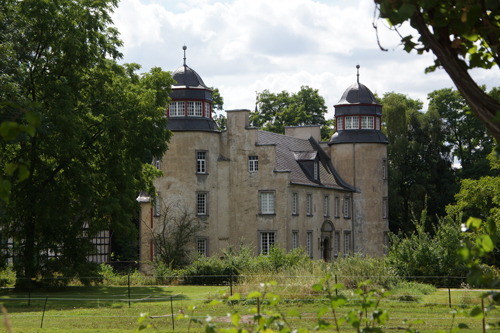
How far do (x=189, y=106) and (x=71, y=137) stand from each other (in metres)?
13.9

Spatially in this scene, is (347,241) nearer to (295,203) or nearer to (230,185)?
(295,203)

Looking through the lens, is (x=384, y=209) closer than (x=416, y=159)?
Yes

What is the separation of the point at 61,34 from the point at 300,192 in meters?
19.7

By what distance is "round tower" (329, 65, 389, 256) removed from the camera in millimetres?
50656

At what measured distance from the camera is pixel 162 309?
21156 millimetres

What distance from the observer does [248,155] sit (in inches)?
1665

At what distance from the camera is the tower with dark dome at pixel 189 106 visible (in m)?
41.2

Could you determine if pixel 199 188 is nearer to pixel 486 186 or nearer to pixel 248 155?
pixel 248 155

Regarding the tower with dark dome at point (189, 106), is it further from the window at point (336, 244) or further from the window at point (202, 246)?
the window at point (336, 244)

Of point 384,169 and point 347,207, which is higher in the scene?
point 384,169

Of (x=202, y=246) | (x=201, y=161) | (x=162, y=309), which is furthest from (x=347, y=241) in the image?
(x=162, y=309)

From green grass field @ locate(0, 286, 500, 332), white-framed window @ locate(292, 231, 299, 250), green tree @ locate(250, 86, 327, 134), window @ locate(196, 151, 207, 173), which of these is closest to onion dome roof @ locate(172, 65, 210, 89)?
window @ locate(196, 151, 207, 173)

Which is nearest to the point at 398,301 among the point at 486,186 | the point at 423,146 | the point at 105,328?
the point at 105,328

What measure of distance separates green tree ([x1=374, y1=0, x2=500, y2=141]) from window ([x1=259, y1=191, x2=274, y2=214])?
3719 centimetres
